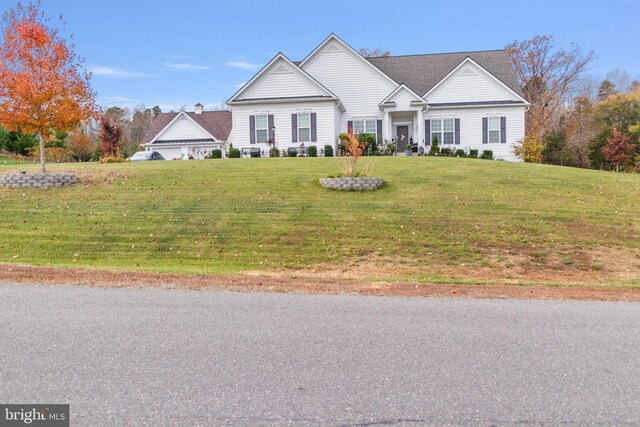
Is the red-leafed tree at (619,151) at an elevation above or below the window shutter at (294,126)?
below

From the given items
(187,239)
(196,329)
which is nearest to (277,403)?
(196,329)

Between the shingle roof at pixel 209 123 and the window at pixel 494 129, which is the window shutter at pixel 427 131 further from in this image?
A: the shingle roof at pixel 209 123

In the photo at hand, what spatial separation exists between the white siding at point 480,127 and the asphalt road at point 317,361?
79.8ft

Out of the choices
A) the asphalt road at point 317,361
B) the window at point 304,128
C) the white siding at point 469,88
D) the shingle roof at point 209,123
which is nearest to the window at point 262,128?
the window at point 304,128

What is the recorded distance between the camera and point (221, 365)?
4.32 meters

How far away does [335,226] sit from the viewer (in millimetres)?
12195

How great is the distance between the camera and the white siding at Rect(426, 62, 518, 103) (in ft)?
97.1

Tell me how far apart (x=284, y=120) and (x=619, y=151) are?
69.7 ft

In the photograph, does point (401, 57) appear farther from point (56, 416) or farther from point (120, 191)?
point (56, 416)

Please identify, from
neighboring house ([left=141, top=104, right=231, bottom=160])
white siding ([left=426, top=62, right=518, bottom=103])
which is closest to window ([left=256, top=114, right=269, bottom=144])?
white siding ([left=426, top=62, right=518, bottom=103])

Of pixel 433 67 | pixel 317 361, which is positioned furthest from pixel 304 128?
pixel 317 361

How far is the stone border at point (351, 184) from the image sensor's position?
15469 millimetres

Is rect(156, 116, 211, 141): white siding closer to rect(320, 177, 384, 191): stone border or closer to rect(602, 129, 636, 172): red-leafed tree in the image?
rect(320, 177, 384, 191): stone border

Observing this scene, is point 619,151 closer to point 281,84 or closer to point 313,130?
point 313,130
